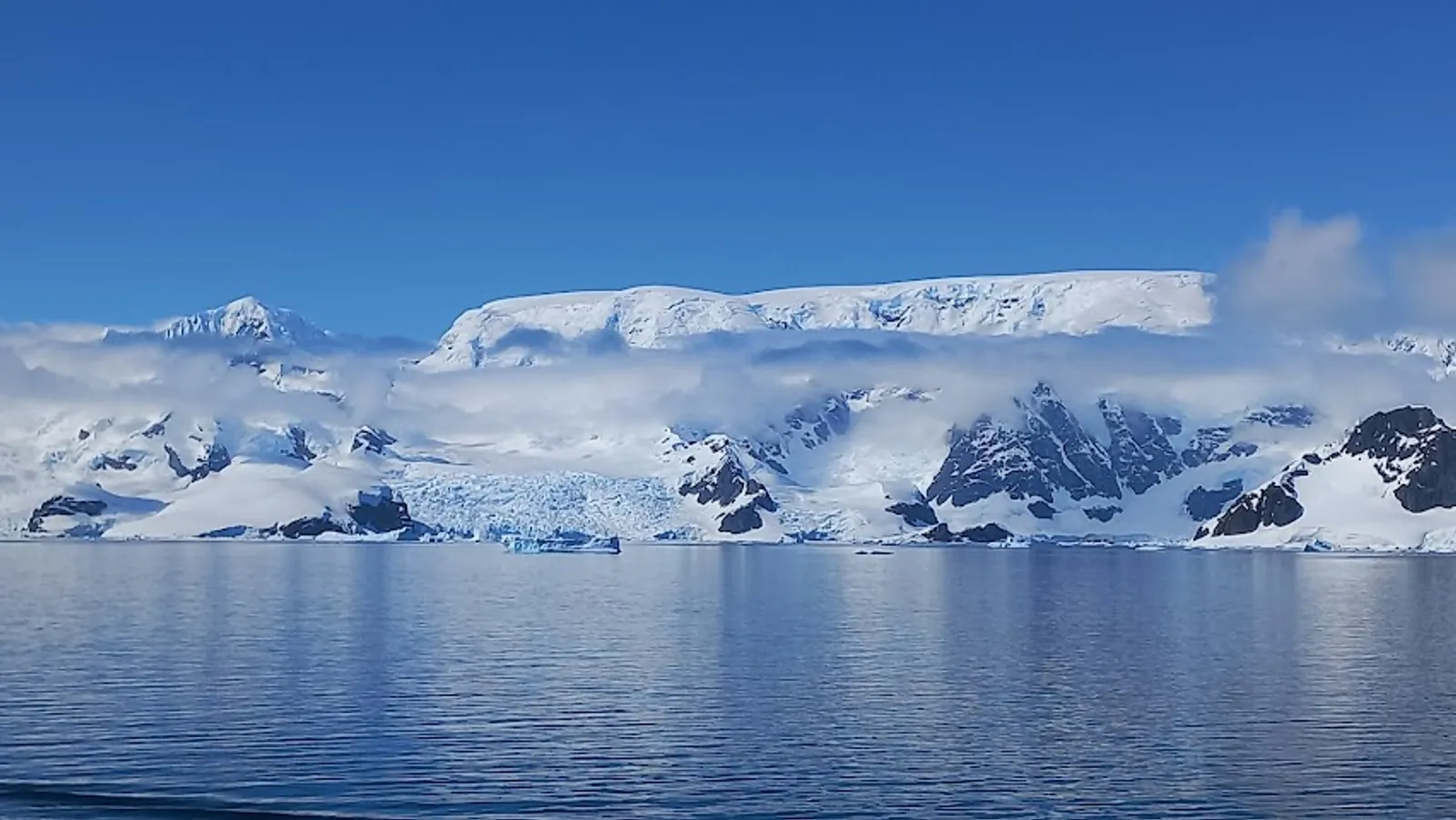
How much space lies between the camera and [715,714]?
55594mm

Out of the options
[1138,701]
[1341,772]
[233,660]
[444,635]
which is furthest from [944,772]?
[444,635]

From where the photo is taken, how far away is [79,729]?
1986 inches

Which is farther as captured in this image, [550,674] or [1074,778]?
[550,674]

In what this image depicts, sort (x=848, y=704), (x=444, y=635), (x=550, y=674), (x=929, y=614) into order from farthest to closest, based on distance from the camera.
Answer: (x=929, y=614)
(x=444, y=635)
(x=550, y=674)
(x=848, y=704)

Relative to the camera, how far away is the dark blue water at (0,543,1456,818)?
42.1 meters

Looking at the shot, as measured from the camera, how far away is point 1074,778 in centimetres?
4444

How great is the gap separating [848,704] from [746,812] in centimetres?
1798

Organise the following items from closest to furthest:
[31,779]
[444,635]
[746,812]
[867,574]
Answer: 1. [746,812]
2. [31,779]
3. [444,635]
4. [867,574]

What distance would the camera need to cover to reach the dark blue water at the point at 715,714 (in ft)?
138

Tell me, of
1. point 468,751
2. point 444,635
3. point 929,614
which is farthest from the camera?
point 929,614

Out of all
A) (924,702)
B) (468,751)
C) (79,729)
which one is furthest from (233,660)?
(924,702)

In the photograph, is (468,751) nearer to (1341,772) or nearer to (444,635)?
(1341,772)

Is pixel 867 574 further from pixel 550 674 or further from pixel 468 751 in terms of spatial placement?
pixel 468 751

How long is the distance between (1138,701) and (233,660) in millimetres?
37229
